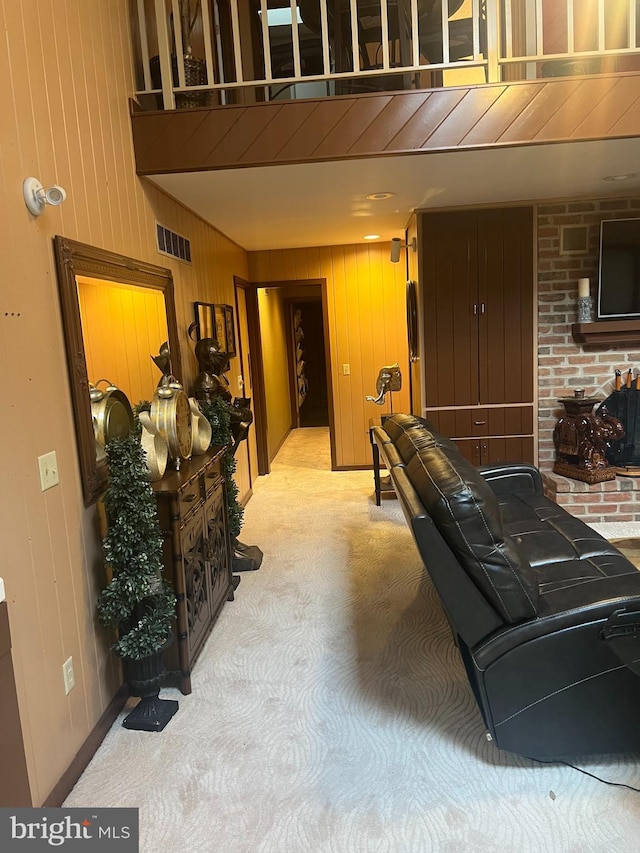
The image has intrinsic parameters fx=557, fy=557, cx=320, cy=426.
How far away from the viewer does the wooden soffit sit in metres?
2.63

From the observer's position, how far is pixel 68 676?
6.23 feet

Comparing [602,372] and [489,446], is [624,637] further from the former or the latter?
[602,372]

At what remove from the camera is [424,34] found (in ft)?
12.6

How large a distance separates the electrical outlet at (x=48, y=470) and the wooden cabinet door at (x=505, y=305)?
10.8ft

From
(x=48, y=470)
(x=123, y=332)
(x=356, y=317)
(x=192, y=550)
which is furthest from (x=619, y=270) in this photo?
(x=48, y=470)

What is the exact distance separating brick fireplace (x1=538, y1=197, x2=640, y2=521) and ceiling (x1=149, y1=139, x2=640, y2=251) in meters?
0.15

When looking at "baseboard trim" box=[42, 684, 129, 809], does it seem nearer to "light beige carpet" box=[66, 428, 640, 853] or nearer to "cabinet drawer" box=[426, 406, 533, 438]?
"light beige carpet" box=[66, 428, 640, 853]

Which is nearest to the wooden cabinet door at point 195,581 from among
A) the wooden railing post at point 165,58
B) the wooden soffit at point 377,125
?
the wooden soffit at point 377,125

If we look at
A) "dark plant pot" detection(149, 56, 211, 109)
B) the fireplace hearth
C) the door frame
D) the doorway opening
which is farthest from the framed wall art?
the doorway opening

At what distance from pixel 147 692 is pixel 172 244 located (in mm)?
2341

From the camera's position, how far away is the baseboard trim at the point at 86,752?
1759 millimetres

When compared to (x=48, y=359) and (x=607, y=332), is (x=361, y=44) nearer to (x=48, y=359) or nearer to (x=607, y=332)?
(x=607, y=332)

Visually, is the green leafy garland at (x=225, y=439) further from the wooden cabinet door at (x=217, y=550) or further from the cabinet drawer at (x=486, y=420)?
the cabinet drawer at (x=486, y=420)

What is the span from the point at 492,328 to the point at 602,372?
0.92m
